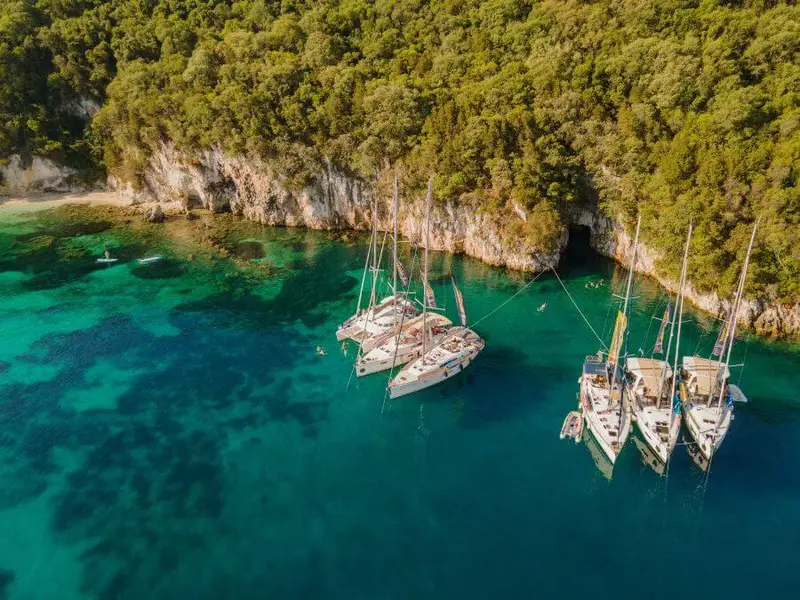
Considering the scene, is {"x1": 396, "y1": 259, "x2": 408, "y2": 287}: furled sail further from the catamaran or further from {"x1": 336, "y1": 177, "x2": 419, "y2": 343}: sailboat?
the catamaran

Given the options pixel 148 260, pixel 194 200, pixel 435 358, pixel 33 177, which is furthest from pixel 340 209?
pixel 33 177

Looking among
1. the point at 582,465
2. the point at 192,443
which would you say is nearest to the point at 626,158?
the point at 582,465

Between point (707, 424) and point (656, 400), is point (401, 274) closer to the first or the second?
point (656, 400)

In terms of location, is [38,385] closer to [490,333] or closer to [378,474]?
[378,474]

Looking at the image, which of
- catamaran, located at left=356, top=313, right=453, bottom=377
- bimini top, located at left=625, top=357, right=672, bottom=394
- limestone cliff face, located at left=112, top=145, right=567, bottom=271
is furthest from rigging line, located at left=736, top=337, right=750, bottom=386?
catamaran, located at left=356, top=313, right=453, bottom=377

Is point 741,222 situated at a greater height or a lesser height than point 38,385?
greater

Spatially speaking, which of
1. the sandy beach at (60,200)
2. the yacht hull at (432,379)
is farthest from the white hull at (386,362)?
the sandy beach at (60,200)
